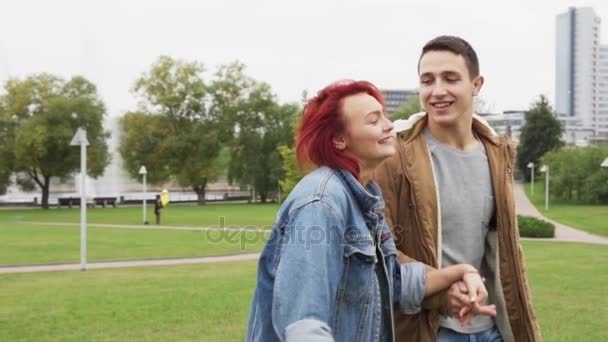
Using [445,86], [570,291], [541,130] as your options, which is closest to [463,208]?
[445,86]

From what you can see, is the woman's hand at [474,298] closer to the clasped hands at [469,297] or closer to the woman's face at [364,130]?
the clasped hands at [469,297]

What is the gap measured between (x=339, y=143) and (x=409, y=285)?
66 cm

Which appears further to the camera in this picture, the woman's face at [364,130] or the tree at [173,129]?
the tree at [173,129]

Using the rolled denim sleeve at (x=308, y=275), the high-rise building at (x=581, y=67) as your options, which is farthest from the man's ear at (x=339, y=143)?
the high-rise building at (x=581, y=67)

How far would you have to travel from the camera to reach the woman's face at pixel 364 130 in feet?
7.80

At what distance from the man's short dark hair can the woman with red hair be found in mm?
712

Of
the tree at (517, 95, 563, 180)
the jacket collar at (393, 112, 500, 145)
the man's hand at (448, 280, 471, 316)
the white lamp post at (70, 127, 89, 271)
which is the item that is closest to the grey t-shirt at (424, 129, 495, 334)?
the jacket collar at (393, 112, 500, 145)

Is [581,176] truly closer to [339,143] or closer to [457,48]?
[457,48]

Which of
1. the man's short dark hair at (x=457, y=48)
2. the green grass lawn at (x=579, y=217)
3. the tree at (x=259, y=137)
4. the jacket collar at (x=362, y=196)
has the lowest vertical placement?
the green grass lawn at (x=579, y=217)

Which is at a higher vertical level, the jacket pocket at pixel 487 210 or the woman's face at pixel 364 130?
the woman's face at pixel 364 130

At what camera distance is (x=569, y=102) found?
180 meters

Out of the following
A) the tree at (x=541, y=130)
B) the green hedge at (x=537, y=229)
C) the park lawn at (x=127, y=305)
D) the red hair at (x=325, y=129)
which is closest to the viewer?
the red hair at (x=325, y=129)

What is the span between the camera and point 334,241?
214 centimetres

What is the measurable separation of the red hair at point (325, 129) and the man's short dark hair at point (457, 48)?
0.77m
